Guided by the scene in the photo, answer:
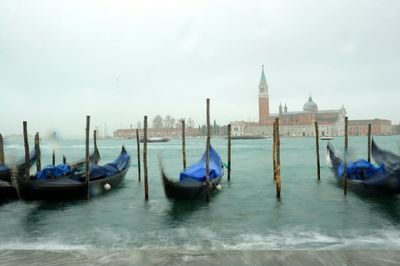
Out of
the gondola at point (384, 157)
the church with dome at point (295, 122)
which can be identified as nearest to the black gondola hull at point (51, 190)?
the gondola at point (384, 157)

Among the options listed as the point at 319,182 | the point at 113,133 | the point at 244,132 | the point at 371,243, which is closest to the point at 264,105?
the point at 244,132

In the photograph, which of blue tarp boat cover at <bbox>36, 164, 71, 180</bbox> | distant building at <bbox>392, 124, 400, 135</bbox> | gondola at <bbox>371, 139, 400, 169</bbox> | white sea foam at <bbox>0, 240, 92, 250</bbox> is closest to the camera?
white sea foam at <bbox>0, 240, 92, 250</bbox>

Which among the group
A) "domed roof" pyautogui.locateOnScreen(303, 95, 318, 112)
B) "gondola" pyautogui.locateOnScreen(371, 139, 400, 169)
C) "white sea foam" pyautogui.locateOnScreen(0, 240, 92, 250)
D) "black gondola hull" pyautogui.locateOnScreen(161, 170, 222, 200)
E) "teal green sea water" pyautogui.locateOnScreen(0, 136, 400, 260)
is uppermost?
"domed roof" pyautogui.locateOnScreen(303, 95, 318, 112)

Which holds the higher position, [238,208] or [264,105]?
[264,105]

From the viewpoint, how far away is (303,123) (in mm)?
73500

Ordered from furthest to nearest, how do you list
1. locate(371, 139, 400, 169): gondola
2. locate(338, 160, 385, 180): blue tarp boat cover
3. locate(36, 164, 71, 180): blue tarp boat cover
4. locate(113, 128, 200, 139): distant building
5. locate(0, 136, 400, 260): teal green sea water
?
1. locate(113, 128, 200, 139): distant building
2. locate(371, 139, 400, 169): gondola
3. locate(338, 160, 385, 180): blue tarp boat cover
4. locate(36, 164, 71, 180): blue tarp boat cover
5. locate(0, 136, 400, 260): teal green sea water

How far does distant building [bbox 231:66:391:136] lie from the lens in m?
73.2

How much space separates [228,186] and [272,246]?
534cm

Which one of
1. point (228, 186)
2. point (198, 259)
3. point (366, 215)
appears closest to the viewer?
point (198, 259)

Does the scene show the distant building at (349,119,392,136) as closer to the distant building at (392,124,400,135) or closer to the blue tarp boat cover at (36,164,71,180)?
the distant building at (392,124,400,135)

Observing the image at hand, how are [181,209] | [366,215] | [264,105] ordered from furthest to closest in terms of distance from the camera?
1. [264,105]
2. [181,209]
3. [366,215]

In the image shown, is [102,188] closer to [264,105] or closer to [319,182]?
[319,182]

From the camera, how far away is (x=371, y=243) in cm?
450

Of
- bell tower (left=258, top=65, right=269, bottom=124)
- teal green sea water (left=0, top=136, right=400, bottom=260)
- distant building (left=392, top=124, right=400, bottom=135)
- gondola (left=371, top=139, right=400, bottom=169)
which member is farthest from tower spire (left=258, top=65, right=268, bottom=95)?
teal green sea water (left=0, top=136, right=400, bottom=260)
